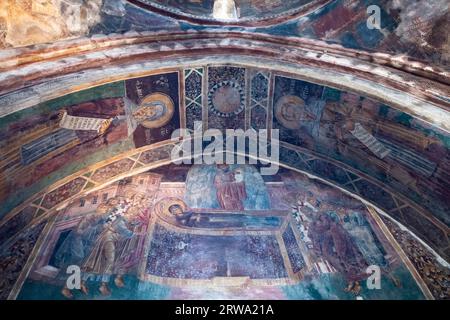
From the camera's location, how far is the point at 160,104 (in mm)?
7031

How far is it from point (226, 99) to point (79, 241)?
355cm

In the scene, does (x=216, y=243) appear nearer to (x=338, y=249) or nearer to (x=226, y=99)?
(x=338, y=249)

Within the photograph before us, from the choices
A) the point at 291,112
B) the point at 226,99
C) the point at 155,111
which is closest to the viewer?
the point at 155,111

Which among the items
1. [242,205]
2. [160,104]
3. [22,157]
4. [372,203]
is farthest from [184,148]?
[372,203]

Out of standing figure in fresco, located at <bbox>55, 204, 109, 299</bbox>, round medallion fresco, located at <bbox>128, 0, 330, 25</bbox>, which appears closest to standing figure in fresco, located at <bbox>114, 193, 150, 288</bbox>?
standing figure in fresco, located at <bbox>55, 204, 109, 299</bbox>

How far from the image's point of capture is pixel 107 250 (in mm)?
5746

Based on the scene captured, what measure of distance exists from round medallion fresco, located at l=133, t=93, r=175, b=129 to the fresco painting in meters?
0.93

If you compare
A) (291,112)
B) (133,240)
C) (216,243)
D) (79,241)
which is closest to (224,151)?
(291,112)

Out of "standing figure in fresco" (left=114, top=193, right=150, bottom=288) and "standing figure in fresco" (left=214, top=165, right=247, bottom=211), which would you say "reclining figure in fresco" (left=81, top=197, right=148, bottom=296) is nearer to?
"standing figure in fresco" (left=114, top=193, right=150, bottom=288)

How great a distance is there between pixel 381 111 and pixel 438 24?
191 centimetres

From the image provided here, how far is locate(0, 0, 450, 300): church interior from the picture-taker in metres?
5.48

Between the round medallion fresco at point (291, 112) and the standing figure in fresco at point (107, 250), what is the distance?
10.6 feet

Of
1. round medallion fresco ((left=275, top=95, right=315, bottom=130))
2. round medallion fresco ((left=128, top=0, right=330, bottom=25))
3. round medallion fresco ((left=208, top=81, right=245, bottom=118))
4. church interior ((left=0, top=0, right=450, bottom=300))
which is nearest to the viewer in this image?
church interior ((left=0, top=0, right=450, bottom=300))

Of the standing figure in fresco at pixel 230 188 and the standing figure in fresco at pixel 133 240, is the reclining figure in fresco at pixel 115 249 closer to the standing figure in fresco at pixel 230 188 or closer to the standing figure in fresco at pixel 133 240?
the standing figure in fresco at pixel 133 240
